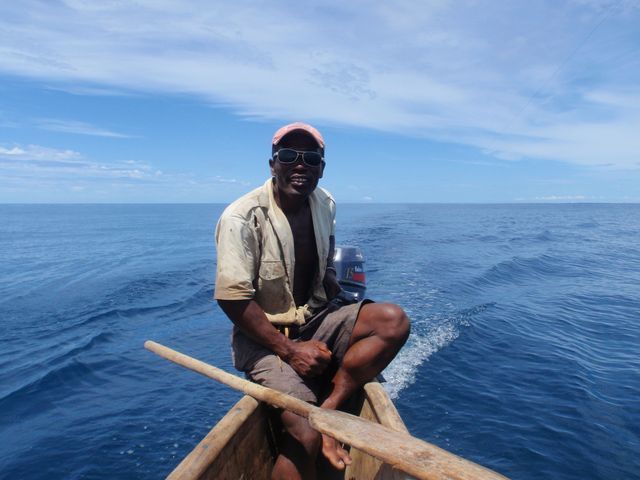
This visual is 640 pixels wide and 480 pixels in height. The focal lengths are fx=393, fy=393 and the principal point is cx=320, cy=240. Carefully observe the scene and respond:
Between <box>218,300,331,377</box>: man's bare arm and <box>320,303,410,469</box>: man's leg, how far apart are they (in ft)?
0.72

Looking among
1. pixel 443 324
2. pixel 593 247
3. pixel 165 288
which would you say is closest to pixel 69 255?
pixel 165 288

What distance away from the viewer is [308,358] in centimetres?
252

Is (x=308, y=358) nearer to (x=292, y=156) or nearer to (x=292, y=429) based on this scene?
(x=292, y=429)

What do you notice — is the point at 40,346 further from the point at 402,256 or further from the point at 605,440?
the point at 402,256

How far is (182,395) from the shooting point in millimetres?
6398

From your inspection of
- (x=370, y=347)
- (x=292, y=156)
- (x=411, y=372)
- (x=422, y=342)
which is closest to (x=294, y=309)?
(x=370, y=347)

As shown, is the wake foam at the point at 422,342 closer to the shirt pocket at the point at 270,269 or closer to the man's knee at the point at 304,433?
the man's knee at the point at 304,433

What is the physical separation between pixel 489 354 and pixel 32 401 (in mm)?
8097

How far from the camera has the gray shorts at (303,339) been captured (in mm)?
2506

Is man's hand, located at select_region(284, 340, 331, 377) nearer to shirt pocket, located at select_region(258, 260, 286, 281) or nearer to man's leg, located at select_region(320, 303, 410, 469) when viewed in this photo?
man's leg, located at select_region(320, 303, 410, 469)

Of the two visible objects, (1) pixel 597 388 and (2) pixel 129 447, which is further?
Answer: (1) pixel 597 388

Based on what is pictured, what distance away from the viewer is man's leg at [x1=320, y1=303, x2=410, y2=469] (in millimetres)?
2582

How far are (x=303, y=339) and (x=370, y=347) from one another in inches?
21.5

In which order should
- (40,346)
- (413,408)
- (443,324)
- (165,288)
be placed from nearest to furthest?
(413,408) → (40,346) → (443,324) → (165,288)
